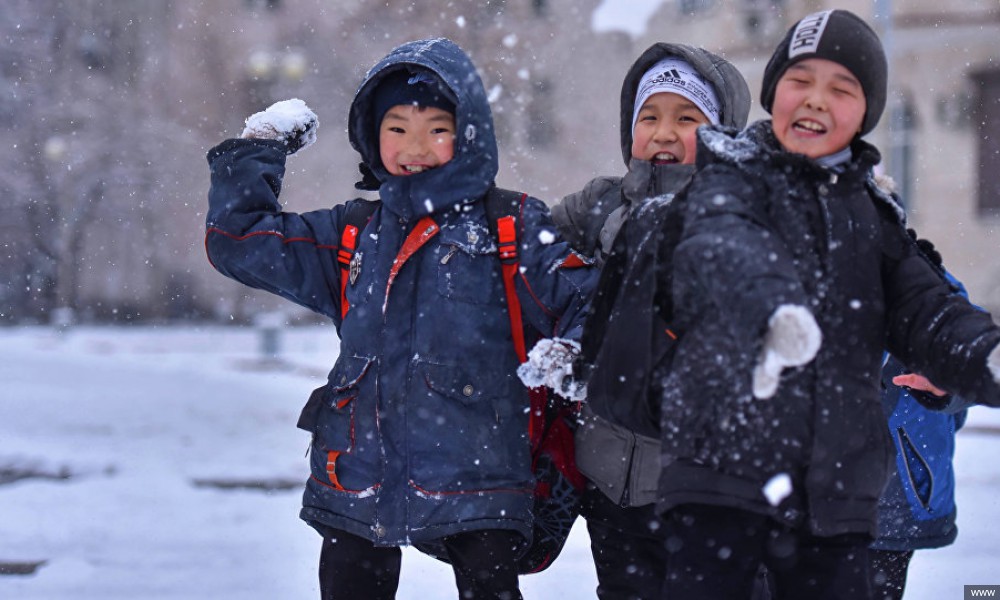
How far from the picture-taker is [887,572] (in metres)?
3.00

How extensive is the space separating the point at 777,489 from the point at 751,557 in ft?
0.54

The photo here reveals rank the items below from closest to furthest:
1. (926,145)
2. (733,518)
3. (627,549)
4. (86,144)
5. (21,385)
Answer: (733,518)
(627,549)
(21,385)
(926,145)
(86,144)

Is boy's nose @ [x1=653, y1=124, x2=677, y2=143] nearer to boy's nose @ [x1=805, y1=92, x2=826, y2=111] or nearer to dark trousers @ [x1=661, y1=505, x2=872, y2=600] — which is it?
boy's nose @ [x1=805, y1=92, x2=826, y2=111]

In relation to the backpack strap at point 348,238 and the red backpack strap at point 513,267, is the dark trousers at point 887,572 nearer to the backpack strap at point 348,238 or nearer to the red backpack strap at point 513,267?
the red backpack strap at point 513,267

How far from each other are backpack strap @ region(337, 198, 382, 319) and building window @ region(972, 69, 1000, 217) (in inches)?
630

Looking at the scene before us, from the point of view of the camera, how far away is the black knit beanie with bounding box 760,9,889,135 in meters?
2.14

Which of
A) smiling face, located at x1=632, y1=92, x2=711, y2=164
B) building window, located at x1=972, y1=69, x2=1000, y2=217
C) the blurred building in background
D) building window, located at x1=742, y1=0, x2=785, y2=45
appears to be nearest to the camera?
smiling face, located at x1=632, y1=92, x2=711, y2=164

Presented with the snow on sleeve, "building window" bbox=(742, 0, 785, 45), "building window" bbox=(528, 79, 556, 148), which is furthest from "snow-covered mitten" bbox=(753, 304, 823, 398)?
"building window" bbox=(528, 79, 556, 148)

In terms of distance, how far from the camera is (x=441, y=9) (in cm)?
1975

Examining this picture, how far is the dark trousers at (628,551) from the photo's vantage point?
2.78 m

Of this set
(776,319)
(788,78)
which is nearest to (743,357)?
(776,319)

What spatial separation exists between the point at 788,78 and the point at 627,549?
132cm

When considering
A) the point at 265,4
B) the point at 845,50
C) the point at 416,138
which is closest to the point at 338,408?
the point at 416,138

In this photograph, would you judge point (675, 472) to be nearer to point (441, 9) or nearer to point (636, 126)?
point (636, 126)
